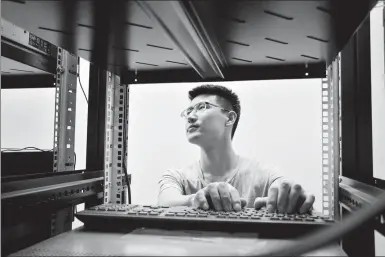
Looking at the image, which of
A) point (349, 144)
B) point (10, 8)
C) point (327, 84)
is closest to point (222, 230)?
point (349, 144)

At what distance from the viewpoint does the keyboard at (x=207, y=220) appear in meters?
0.70

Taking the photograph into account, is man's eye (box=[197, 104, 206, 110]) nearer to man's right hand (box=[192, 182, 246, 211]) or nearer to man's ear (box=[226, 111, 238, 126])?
man's ear (box=[226, 111, 238, 126])

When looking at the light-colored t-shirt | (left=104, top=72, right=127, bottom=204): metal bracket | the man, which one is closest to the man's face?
the man

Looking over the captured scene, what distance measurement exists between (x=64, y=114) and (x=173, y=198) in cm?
48

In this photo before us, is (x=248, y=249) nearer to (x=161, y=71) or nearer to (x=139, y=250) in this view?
(x=139, y=250)

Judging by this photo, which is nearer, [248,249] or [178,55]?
[248,249]

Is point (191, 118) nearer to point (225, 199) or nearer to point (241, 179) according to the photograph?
point (241, 179)

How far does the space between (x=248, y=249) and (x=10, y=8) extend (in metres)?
0.62

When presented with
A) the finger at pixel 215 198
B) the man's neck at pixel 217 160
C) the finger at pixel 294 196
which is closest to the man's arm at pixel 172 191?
the man's neck at pixel 217 160

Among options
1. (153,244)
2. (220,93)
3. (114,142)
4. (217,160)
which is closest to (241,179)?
(217,160)

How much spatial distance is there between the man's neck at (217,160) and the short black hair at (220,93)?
0.17 metres

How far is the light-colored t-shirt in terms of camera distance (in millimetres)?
1363

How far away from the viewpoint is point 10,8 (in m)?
0.66

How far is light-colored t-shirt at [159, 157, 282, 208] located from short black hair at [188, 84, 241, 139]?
232mm
